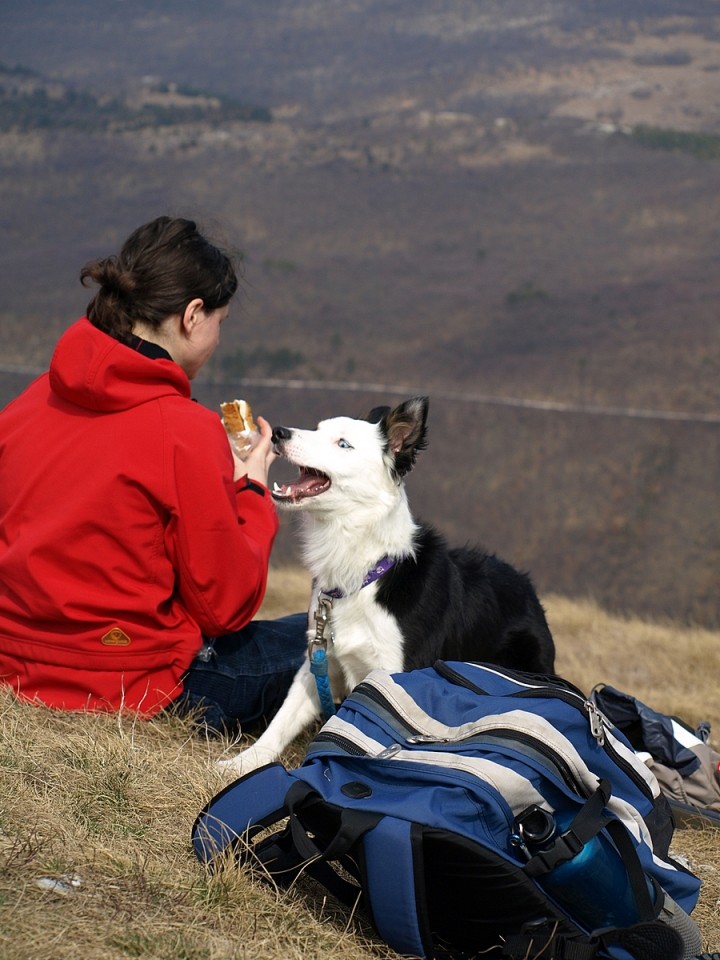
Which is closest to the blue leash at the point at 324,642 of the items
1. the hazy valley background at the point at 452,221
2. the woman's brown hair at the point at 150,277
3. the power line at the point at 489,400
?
the woman's brown hair at the point at 150,277

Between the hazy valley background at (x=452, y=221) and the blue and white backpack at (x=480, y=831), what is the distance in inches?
541

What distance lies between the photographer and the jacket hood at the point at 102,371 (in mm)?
2994

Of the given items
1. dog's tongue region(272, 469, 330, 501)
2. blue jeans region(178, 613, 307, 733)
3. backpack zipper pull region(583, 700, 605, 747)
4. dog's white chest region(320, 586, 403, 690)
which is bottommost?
blue jeans region(178, 613, 307, 733)

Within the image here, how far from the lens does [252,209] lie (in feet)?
109

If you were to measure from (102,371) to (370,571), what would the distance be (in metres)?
1.18

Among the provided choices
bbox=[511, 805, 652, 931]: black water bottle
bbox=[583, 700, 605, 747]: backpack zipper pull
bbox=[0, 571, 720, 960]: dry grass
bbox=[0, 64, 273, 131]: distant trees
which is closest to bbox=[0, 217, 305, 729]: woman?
bbox=[0, 571, 720, 960]: dry grass

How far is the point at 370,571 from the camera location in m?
3.53

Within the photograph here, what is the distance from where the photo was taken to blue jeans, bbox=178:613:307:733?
343 centimetres

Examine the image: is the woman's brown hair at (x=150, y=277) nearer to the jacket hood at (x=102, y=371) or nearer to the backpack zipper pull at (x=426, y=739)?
the jacket hood at (x=102, y=371)

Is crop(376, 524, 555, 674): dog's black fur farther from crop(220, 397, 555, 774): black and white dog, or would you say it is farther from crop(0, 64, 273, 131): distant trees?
crop(0, 64, 273, 131): distant trees

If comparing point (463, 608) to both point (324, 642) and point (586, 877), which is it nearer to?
point (324, 642)

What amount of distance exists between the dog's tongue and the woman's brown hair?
0.74 m

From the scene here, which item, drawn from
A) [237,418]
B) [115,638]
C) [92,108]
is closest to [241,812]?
[115,638]

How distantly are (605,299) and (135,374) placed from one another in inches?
1108
